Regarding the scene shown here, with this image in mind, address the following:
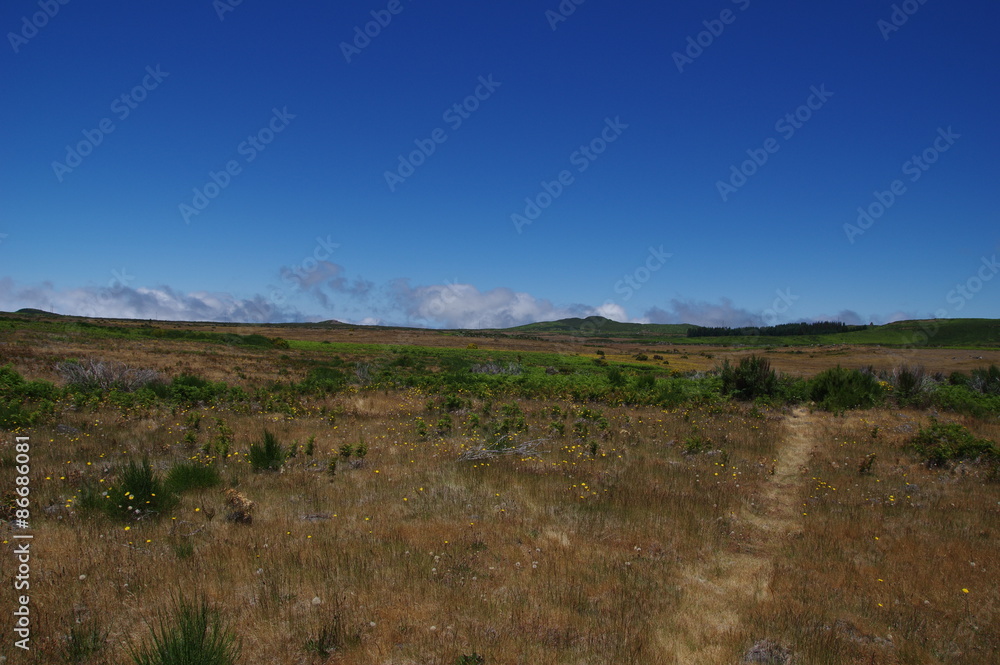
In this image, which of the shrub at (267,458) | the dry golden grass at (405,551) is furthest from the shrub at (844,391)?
the shrub at (267,458)

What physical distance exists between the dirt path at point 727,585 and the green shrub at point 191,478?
299 inches

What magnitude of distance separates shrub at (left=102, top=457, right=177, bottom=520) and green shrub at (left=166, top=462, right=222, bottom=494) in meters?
0.66

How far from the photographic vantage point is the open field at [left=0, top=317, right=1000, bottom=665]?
15.5ft

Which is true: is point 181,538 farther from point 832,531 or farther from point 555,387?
point 555,387

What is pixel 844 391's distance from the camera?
21.5m

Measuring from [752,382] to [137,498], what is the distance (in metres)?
24.0

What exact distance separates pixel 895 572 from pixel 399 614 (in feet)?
20.6

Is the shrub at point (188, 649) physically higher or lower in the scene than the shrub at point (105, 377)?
lower

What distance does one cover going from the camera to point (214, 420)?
14891 mm

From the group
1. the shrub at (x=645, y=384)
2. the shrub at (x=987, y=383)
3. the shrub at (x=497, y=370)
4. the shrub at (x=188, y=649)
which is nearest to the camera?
the shrub at (x=188, y=649)

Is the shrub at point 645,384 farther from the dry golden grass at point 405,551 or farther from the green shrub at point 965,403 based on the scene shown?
the dry golden grass at point 405,551

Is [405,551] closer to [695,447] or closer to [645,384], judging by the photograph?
[695,447]

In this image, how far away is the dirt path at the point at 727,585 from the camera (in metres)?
4.76

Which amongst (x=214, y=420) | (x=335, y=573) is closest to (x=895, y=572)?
(x=335, y=573)
